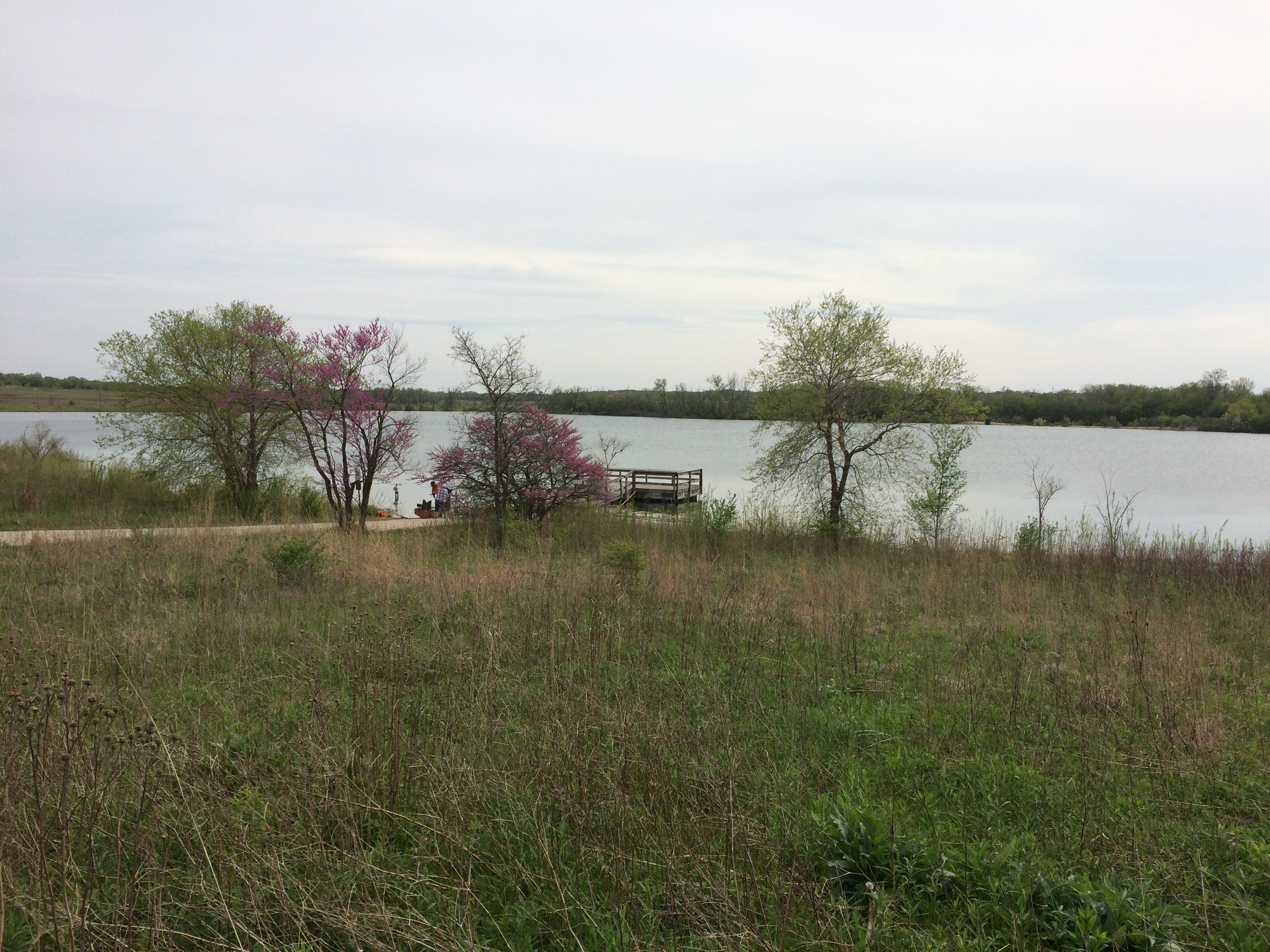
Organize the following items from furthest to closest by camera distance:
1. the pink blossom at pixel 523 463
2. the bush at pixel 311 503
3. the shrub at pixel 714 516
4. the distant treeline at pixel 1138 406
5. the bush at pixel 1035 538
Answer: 1. the distant treeline at pixel 1138 406
2. the bush at pixel 311 503
3. the pink blossom at pixel 523 463
4. the shrub at pixel 714 516
5. the bush at pixel 1035 538

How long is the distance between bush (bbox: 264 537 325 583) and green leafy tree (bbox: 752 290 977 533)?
37.7ft

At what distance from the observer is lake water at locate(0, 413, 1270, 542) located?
97.1 feet

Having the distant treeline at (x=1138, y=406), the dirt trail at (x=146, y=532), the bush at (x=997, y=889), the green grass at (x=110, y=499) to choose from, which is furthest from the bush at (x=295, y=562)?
the distant treeline at (x=1138, y=406)

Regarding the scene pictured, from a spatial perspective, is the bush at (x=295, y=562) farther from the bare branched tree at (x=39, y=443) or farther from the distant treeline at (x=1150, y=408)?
the distant treeline at (x=1150, y=408)

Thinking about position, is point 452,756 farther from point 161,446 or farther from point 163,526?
point 161,446

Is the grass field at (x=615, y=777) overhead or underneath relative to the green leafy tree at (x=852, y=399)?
underneath

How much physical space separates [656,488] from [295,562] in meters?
23.6

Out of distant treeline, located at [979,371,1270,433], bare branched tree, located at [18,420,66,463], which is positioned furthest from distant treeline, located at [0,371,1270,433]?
bare branched tree, located at [18,420,66,463]

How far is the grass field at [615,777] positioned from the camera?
2932 millimetres

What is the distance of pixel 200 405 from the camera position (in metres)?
19.0

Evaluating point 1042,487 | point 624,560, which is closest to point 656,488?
point 1042,487

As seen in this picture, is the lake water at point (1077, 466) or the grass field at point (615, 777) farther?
the lake water at point (1077, 466)

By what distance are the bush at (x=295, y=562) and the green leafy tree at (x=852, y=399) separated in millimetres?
11506

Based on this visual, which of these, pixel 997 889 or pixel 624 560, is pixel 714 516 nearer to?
pixel 624 560
